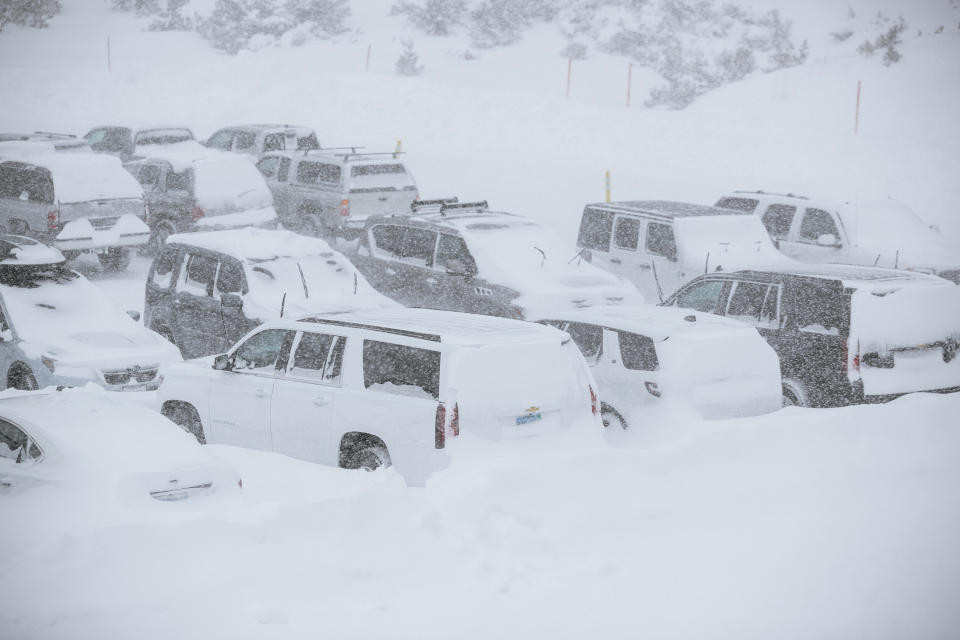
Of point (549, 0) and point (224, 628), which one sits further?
point (549, 0)

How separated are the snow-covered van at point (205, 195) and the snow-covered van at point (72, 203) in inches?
33.1

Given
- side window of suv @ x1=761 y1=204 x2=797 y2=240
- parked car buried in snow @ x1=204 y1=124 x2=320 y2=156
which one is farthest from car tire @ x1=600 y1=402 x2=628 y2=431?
parked car buried in snow @ x1=204 y1=124 x2=320 y2=156

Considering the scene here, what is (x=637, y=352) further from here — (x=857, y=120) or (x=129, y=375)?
(x=857, y=120)

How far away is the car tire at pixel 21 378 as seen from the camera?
12.8 meters

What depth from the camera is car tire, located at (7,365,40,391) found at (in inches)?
505

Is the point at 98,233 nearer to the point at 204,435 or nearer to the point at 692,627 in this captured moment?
the point at 204,435

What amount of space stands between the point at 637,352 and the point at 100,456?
492 cm

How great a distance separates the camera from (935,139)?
97.0 ft

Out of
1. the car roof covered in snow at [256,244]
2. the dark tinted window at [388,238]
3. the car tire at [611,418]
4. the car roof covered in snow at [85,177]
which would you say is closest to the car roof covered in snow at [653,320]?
the car tire at [611,418]

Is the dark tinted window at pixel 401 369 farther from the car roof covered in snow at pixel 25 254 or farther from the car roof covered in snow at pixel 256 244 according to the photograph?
the car roof covered in snow at pixel 25 254

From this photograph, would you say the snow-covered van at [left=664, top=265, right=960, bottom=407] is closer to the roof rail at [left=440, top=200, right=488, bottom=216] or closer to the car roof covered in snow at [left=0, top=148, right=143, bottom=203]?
the roof rail at [left=440, top=200, right=488, bottom=216]

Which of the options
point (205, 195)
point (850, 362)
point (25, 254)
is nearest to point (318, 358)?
point (850, 362)

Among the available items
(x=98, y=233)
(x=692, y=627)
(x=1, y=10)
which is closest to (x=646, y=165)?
(x=98, y=233)

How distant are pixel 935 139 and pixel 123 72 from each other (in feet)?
96.2
